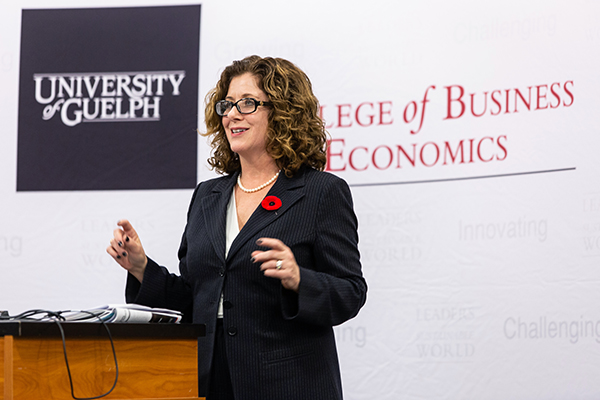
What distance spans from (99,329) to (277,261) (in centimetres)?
39

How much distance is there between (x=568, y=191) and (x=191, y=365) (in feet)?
5.40

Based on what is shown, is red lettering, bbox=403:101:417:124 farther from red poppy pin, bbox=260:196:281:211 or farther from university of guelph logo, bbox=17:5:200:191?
red poppy pin, bbox=260:196:281:211

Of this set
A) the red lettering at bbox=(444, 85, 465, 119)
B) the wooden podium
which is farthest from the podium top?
the red lettering at bbox=(444, 85, 465, 119)

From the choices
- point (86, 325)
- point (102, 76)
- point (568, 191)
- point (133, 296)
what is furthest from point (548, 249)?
point (102, 76)

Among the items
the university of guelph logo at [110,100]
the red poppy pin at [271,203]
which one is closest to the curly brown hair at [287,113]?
the red poppy pin at [271,203]

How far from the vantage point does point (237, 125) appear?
1.87 m

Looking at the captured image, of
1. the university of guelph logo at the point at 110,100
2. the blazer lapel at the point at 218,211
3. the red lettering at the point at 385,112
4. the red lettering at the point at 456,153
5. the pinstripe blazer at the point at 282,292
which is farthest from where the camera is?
the university of guelph logo at the point at 110,100

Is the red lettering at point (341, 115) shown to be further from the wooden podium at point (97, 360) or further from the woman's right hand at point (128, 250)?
the wooden podium at point (97, 360)

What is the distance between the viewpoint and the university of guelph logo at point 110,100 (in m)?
2.95

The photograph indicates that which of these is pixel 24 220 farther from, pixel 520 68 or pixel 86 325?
pixel 520 68

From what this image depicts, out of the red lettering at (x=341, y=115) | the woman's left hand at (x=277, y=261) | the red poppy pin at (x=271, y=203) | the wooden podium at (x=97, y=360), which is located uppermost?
the red lettering at (x=341, y=115)

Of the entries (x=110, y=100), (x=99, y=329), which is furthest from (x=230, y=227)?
(x=110, y=100)

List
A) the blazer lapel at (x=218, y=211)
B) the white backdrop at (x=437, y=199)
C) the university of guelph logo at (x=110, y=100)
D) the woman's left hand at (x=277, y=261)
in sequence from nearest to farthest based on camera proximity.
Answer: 1. the woman's left hand at (x=277, y=261)
2. the blazer lapel at (x=218, y=211)
3. the white backdrop at (x=437, y=199)
4. the university of guelph logo at (x=110, y=100)

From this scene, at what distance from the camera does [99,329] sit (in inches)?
52.3
